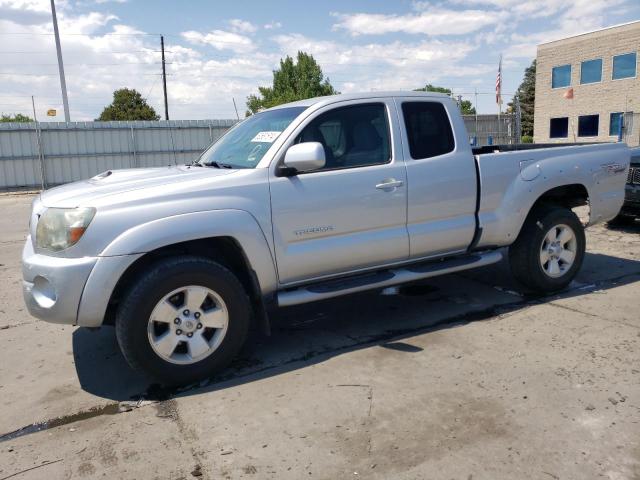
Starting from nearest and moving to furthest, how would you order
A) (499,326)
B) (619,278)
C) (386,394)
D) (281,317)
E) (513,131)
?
1. (386,394)
2. (499,326)
3. (281,317)
4. (619,278)
5. (513,131)

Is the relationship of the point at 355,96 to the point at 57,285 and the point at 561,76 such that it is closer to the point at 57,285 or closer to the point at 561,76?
the point at 57,285

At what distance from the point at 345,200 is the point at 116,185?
1.63 m

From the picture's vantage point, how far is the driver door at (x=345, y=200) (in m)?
3.94

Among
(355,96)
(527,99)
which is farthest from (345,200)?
(527,99)

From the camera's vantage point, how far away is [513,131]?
25.5 metres

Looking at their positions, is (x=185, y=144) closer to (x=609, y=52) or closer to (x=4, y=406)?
(x=4, y=406)

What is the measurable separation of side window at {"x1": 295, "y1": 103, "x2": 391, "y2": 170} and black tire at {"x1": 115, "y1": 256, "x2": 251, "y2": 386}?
1178 mm

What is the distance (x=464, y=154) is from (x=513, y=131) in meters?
22.6

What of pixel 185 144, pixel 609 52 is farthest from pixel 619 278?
pixel 609 52

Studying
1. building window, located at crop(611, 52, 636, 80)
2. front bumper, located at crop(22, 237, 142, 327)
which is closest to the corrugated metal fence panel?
front bumper, located at crop(22, 237, 142, 327)

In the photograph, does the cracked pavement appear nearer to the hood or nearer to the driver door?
the driver door

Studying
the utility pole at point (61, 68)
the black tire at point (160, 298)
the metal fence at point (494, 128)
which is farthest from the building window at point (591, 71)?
the black tire at point (160, 298)

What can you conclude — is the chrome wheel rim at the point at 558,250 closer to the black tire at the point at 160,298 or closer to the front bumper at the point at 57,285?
the black tire at the point at 160,298

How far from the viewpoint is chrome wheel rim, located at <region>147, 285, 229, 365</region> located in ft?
11.7
